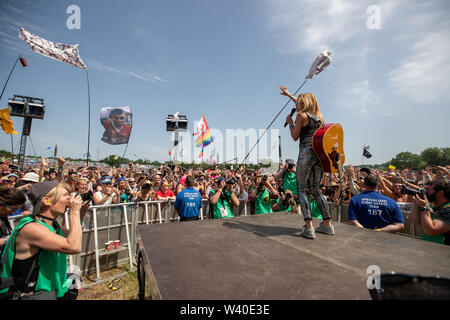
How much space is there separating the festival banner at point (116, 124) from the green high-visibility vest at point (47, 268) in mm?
10313

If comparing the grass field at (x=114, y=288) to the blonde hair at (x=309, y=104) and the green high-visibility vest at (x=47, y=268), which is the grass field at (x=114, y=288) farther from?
the blonde hair at (x=309, y=104)

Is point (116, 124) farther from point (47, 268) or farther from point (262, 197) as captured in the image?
point (47, 268)

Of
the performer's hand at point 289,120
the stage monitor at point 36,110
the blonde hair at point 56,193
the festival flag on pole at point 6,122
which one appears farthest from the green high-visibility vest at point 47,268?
the stage monitor at point 36,110

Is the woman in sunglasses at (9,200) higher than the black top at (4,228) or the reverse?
higher

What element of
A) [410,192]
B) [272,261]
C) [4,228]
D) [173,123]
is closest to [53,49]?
[4,228]

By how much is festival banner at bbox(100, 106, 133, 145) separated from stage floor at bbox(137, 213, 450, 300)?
9.96 m

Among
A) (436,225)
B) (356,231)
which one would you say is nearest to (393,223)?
(436,225)

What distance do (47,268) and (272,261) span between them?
2.12m

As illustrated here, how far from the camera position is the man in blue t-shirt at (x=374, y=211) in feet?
10.7

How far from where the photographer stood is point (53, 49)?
31.0 ft

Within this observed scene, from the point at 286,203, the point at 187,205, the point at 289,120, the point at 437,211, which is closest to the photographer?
the point at 437,211

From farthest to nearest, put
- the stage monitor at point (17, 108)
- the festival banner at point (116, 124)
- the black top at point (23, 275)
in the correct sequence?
1. the stage monitor at point (17, 108)
2. the festival banner at point (116, 124)
3. the black top at point (23, 275)

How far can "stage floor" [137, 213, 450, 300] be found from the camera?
52.4 inches
